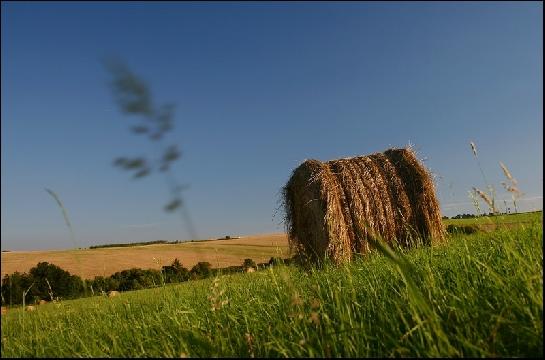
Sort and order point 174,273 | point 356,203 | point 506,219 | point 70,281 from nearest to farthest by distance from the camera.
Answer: point 506,219
point 356,203
point 174,273
point 70,281

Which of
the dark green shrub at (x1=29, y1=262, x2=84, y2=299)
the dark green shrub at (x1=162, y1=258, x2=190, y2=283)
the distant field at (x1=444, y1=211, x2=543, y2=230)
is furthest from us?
the dark green shrub at (x1=29, y1=262, x2=84, y2=299)

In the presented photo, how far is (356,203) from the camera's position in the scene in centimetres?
1283

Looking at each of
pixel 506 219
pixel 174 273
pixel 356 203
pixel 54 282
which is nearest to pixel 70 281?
pixel 54 282

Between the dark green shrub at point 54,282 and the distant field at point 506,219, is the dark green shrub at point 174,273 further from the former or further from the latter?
the distant field at point 506,219

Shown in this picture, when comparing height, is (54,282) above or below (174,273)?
above

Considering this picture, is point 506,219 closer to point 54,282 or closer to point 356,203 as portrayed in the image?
point 356,203

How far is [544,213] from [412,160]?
1157 cm

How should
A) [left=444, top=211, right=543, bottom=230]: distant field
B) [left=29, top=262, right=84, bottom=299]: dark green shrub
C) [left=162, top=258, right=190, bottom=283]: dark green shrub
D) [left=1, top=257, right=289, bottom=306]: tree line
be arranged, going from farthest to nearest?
[left=29, top=262, right=84, bottom=299]: dark green shrub
[left=1, top=257, right=289, bottom=306]: tree line
[left=162, top=258, right=190, bottom=283]: dark green shrub
[left=444, top=211, right=543, bottom=230]: distant field

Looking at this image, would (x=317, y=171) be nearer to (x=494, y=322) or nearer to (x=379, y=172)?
(x=379, y=172)

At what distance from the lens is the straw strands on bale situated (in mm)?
12531

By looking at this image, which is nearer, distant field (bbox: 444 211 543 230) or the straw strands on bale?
distant field (bbox: 444 211 543 230)

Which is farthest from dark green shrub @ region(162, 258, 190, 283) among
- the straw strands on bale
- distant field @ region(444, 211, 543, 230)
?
distant field @ region(444, 211, 543, 230)

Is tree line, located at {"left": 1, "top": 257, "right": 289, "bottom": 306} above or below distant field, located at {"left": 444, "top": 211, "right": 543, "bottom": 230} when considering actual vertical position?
below

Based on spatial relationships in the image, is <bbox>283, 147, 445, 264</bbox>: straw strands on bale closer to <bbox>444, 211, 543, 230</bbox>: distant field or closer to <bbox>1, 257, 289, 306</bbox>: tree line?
<bbox>1, 257, 289, 306</bbox>: tree line
